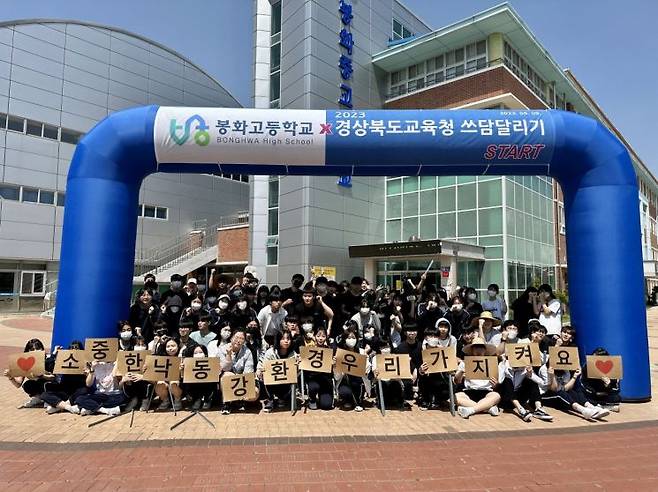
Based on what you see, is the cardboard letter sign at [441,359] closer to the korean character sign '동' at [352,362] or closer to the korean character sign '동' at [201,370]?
the korean character sign '동' at [352,362]

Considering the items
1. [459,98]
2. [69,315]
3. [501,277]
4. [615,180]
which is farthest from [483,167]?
[459,98]

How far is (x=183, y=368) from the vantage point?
669 cm

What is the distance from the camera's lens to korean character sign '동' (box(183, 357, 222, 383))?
6598 mm

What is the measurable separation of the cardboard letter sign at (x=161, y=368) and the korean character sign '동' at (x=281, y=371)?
4.30 ft

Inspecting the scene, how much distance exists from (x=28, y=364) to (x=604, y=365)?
874 cm

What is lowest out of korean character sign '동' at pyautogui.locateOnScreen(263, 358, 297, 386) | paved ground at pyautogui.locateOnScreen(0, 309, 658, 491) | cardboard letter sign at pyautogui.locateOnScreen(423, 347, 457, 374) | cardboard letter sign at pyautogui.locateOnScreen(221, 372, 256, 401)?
paved ground at pyautogui.locateOnScreen(0, 309, 658, 491)

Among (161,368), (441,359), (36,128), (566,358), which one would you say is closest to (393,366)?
(441,359)

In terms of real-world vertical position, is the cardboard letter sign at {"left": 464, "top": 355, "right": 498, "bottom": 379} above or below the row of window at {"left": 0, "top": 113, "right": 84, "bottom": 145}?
below

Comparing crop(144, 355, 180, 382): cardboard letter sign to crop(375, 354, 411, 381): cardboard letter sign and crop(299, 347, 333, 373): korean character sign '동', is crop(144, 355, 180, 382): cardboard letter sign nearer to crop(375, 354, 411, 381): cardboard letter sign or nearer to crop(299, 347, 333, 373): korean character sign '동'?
crop(299, 347, 333, 373): korean character sign '동'

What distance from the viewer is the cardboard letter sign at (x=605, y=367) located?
695 centimetres

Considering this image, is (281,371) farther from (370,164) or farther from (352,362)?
(370,164)

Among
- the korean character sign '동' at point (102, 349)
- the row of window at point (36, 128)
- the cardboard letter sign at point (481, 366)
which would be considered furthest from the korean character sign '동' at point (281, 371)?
the row of window at point (36, 128)

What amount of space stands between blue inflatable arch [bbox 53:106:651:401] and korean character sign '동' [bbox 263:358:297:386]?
2.76 m

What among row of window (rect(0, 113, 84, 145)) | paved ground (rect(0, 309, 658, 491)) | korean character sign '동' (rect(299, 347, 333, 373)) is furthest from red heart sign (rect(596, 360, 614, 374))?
row of window (rect(0, 113, 84, 145))
